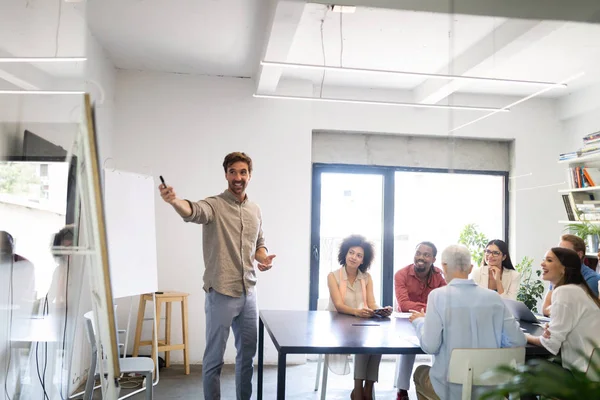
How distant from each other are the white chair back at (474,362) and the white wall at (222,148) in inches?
107

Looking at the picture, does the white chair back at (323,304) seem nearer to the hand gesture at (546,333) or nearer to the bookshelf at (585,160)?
the hand gesture at (546,333)

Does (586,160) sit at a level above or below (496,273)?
above

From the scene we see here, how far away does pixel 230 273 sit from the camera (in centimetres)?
282

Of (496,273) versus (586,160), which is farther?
(496,273)

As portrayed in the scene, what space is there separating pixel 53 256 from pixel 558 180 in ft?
6.99

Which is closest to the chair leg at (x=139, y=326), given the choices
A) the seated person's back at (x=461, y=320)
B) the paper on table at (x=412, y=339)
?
the paper on table at (x=412, y=339)

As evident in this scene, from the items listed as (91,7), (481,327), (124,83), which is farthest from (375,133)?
(481,327)

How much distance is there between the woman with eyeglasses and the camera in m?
2.02

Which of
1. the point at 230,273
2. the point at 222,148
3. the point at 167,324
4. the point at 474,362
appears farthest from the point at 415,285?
the point at 222,148

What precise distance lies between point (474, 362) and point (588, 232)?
71cm

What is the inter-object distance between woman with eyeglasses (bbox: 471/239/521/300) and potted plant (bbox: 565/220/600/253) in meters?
0.25

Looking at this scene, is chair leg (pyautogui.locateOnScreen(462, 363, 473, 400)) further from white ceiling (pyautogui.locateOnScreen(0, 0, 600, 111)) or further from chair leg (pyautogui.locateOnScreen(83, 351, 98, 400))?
chair leg (pyautogui.locateOnScreen(83, 351, 98, 400))

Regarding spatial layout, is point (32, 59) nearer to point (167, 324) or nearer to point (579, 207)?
point (579, 207)

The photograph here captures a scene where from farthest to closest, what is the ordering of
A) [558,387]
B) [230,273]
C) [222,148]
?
1. [222,148]
2. [230,273]
3. [558,387]
